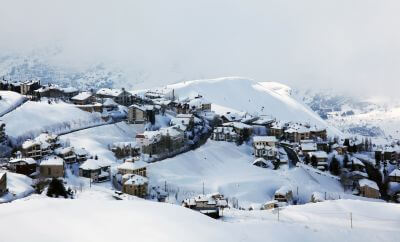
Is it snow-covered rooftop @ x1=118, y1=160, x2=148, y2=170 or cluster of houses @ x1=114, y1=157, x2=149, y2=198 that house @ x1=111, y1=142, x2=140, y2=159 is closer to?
cluster of houses @ x1=114, y1=157, x2=149, y2=198

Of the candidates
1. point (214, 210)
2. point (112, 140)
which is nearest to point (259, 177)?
point (112, 140)

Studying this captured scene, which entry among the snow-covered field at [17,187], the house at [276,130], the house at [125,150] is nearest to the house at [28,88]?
the house at [125,150]

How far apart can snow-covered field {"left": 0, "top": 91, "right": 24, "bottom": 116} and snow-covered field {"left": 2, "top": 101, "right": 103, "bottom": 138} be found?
1748mm

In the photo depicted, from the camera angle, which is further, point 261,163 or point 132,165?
point 261,163

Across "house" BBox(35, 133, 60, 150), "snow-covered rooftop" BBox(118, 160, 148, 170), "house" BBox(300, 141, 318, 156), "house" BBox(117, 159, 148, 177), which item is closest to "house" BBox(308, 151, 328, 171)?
"house" BBox(300, 141, 318, 156)

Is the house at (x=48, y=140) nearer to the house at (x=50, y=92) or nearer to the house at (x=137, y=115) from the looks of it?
the house at (x=137, y=115)

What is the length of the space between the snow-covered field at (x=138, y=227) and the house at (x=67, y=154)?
30832 mm

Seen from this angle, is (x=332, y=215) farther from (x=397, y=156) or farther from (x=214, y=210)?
(x=397, y=156)

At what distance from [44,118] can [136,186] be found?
79.7 feet

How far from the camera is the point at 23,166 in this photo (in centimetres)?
5159

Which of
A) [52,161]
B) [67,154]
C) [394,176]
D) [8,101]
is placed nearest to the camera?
[52,161]

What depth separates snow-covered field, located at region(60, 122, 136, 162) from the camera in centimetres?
6138

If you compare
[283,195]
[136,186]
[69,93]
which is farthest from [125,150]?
[69,93]

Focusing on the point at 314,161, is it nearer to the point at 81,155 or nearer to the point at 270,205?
the point at 270,205
